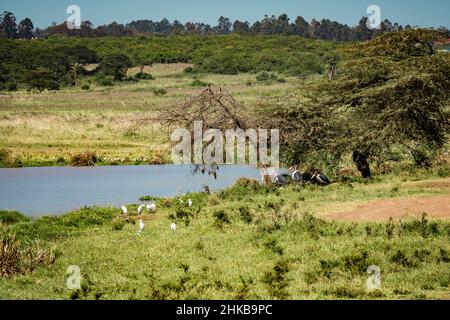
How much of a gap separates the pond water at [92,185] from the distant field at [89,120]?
1925 mm

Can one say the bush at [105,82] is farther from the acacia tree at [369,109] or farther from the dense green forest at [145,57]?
the acacia tree at [369,109]

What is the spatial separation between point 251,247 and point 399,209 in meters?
4.69

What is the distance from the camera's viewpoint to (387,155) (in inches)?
1072

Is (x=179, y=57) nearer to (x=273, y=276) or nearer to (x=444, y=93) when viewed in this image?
(x=444, y=93)

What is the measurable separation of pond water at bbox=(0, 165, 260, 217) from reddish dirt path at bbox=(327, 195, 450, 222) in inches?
349

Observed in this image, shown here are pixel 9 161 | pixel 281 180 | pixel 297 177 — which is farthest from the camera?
pixel 9 161

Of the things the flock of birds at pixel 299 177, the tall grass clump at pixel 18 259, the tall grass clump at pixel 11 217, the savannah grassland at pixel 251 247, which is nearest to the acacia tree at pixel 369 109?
the flock of birds at pixel 299 177

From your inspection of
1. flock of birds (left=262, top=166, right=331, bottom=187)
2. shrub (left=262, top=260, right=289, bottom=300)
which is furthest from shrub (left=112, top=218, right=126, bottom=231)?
flock of birds (left=262, top=166, right=331, bottom=187)

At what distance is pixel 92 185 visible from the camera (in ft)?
91.1

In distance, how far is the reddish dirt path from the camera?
16.9 metres

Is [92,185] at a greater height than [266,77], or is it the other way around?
[266,77]

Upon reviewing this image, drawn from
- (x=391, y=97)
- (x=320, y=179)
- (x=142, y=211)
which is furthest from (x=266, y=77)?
(x=142, y=211)

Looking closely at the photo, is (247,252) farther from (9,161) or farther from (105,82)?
(105,82)

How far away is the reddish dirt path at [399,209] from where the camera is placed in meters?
16.9
